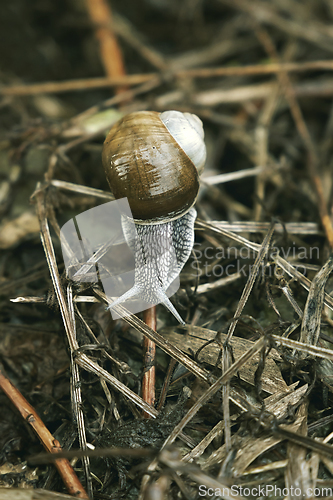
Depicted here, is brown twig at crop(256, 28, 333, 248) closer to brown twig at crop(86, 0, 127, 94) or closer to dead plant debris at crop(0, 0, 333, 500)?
dead plant debris at crop(0, 0, 333, 500)

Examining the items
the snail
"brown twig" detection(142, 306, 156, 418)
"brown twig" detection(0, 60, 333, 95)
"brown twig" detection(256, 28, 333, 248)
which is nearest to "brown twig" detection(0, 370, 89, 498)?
"brown twig" detection(142, 306, 156, 418)

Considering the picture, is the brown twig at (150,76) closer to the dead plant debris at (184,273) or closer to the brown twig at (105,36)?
the dead plant debris at (184,273)

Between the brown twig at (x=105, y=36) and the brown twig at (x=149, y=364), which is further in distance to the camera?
the brown twig at (x=105, y=36)

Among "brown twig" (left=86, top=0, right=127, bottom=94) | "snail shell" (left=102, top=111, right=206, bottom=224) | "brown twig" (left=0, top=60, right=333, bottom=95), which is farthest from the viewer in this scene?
"brown twig" (left=86, top=0, right=127, bottom=94)

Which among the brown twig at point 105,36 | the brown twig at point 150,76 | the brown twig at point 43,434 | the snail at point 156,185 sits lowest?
the brown twig at point 43,434

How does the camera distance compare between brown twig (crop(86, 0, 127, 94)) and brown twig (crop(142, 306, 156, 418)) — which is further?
brown twig (crop(86, 0, 127, 94))

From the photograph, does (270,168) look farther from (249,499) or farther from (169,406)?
(249,499)

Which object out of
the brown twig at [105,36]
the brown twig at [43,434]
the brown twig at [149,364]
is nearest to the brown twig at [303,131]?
the brown twig at [149,364]
